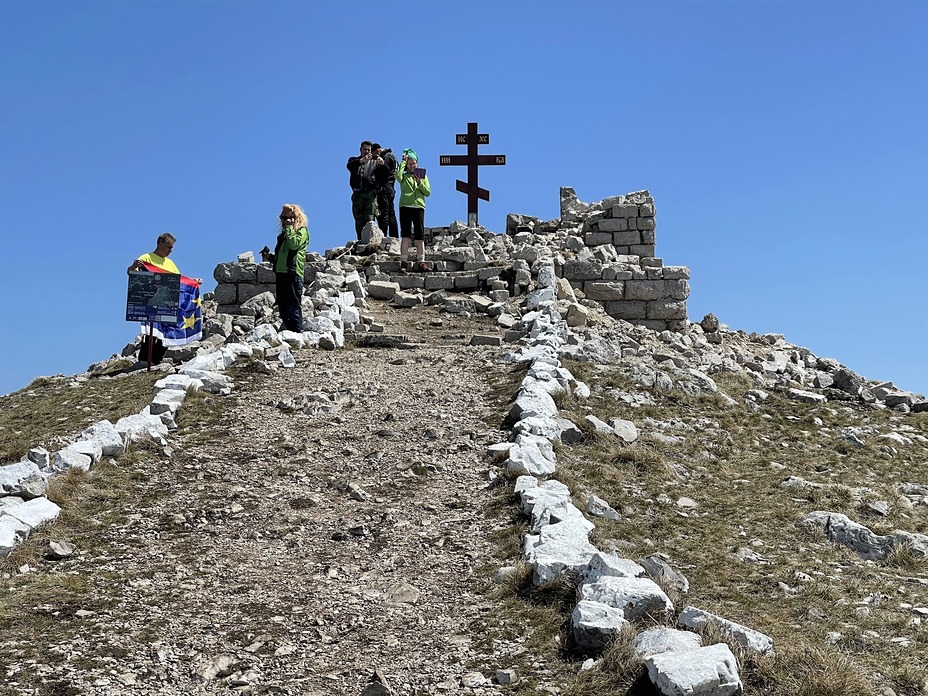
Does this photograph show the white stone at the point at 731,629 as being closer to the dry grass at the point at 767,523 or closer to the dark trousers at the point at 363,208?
the dry grass at the point at 767,523

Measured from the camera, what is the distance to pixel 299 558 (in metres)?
7.44

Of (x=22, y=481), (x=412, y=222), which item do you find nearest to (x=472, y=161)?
(x=412, y=222)

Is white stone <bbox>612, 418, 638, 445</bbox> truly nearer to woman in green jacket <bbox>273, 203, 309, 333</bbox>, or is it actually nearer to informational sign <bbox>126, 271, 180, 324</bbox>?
woman in green jacket <bbox>273, 203, 309, 333</bbox>

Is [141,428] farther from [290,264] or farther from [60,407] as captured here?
[290,264]

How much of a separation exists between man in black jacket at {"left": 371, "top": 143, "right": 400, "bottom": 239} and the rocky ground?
13132 millimetres

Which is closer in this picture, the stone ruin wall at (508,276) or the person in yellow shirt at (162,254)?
the person in yellow shirt at (162,254)

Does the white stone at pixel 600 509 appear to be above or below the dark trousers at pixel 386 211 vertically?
below

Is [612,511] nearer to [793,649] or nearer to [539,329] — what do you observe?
[793,649]

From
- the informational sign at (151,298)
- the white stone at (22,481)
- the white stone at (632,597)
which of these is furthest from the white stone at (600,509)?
the informational sign at (151,298)

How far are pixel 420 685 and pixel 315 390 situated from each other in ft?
21.3

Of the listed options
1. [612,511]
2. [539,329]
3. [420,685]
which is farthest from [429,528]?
[539,329]

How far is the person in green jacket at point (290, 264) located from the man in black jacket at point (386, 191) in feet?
30.7

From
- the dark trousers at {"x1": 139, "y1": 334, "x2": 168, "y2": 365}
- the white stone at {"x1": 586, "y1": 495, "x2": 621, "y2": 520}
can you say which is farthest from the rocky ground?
the dark trousers at {"x1": 139, "y1": 334, "x2": 168, "y2": 365}

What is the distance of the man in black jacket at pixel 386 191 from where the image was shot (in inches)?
954
